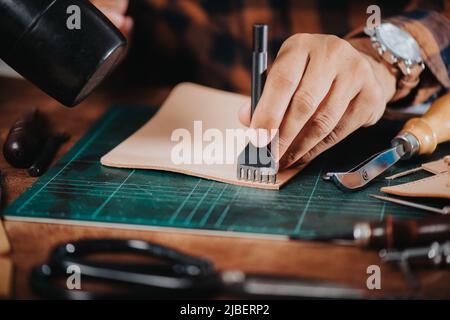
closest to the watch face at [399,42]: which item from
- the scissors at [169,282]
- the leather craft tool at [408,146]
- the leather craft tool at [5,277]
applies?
the leather craft tool at [408,146]

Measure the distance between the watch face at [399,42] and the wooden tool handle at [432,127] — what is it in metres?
0.15

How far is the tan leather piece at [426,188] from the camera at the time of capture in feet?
2.62

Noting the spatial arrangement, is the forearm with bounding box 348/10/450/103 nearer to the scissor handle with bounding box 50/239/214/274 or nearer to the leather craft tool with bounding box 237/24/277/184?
the leather craft tool with bounding box 237/24/277/184

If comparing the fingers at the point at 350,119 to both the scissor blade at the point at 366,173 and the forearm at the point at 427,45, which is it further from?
the forearm at the point at 427,45

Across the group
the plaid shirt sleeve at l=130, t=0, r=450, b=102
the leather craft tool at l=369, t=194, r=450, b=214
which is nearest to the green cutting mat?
the leather craft tool at l=369, t=194, r=450, b=214

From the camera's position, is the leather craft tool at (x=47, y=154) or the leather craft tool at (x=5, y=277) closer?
the leather craft tool at (x=5, y=277)

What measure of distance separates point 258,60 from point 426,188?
0.88 feet

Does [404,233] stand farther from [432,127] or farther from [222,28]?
[222,28]

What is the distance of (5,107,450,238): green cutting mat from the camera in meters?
0.75

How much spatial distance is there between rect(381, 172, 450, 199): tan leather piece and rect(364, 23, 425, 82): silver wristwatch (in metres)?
0.28

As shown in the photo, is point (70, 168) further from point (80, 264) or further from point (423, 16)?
point (423, 16)

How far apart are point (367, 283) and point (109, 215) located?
32 centimetres

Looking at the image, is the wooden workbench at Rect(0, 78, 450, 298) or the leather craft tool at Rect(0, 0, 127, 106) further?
the leather craft tool at Rect(0, 0, 127, 106)

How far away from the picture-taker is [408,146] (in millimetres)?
901
